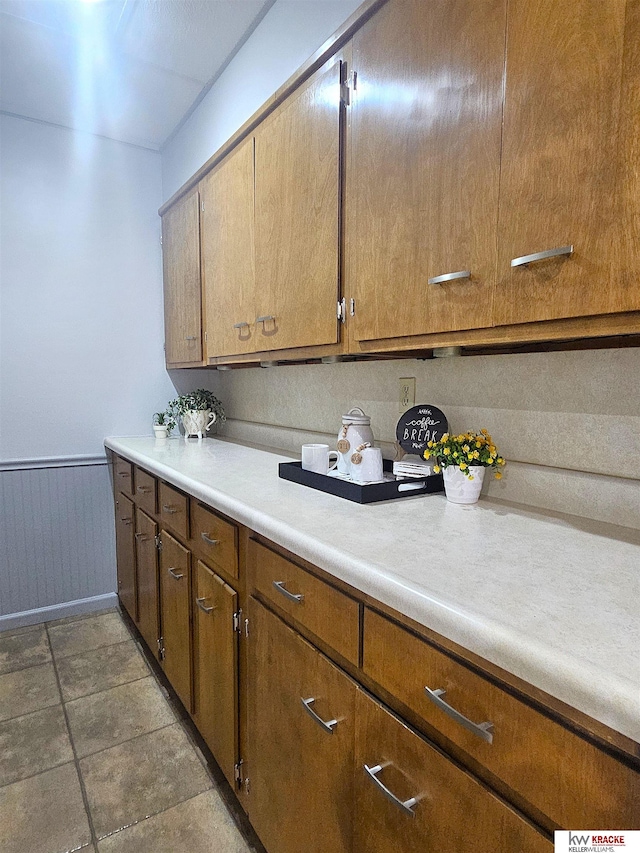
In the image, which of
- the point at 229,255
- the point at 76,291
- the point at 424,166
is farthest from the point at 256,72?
the point at 76,291

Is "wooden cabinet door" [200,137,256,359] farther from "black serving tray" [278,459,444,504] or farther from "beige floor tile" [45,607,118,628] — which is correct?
"beige floor tile" [45,607,118,628]

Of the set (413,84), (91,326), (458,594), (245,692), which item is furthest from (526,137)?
(91,326)

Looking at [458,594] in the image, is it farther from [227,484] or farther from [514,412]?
[227,484]

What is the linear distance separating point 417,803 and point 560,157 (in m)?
1.06

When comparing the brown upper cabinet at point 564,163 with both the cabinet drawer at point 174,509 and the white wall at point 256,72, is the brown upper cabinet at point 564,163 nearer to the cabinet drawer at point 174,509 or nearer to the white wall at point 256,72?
the white wall at point 256,72

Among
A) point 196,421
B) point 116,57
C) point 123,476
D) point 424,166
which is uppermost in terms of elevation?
point 116,57

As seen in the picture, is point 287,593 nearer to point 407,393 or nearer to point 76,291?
point 407,393

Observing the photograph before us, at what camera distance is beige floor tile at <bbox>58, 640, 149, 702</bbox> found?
200cm

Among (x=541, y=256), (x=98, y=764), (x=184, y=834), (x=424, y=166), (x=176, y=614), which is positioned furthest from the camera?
(x=176, y=614)

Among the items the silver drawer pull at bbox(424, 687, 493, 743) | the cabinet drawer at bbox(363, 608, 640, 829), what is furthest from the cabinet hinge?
the silver drawer pull at bbox(424, 687, 493, 743)

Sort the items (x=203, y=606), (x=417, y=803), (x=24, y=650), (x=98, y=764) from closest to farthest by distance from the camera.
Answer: (x=417, y=803), (x=203, y=606), (x=98, y=764), (x=24, y=650)

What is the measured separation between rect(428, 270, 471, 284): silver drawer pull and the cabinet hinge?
3.15 ft

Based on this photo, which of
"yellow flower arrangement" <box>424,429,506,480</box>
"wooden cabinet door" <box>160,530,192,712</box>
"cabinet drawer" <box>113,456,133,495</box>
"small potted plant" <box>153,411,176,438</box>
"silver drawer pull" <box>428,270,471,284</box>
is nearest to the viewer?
"silver drawer pull" <box>428,270,471,284</box>

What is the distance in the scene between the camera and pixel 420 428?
4.56 feet
